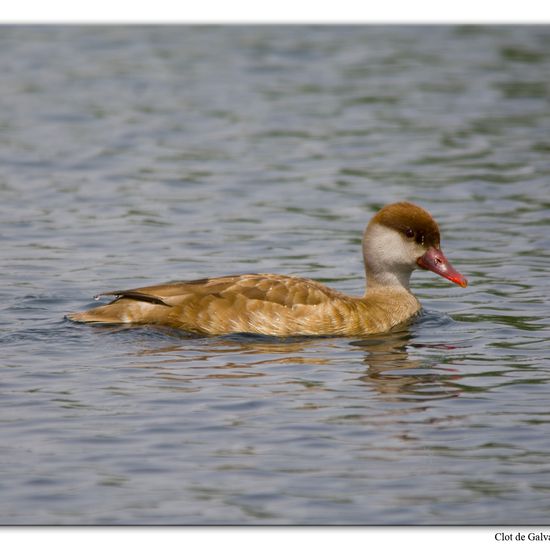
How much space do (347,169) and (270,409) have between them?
356 inches

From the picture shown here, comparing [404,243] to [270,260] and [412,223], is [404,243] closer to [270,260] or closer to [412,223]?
[412,223]

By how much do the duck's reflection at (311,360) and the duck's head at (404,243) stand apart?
0.73 metres

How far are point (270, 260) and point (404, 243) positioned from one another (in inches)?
95.0

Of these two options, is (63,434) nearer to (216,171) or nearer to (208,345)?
(208,345)

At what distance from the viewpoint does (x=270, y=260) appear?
14102mm

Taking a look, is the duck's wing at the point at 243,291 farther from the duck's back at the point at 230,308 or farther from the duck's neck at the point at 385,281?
the duck's neck at the point at 385,281

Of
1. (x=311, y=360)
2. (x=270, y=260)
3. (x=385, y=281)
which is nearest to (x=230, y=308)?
(x=311, y=360)

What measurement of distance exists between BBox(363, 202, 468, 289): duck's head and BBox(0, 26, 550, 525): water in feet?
1.63

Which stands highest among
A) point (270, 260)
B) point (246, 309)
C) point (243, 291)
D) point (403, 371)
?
point (243, 291)

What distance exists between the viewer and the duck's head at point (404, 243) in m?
11.9

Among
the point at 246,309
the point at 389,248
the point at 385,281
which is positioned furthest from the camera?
the point at 385,281

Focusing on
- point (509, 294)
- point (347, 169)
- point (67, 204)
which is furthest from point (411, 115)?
point (509, 294)

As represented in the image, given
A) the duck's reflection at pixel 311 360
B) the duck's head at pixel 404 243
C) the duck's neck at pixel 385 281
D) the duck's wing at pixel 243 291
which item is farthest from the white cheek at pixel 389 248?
the duck's wing at pixel 243 291

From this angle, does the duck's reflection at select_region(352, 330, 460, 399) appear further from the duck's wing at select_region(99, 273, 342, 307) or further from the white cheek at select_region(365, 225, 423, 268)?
the white cheek at select_region(365, 225, 423, 268)
